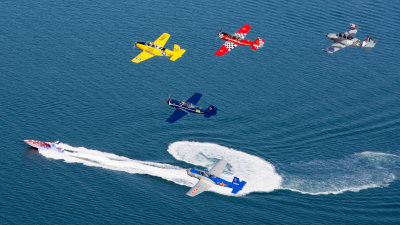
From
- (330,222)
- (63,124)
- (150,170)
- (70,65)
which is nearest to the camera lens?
(330,222)

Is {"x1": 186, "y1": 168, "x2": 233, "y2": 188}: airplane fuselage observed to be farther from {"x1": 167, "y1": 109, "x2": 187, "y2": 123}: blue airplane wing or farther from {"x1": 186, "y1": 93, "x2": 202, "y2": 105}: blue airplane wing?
{"x1": 186, "y1": 93, "x2": 202, "y2": 105}: blue airplane wing

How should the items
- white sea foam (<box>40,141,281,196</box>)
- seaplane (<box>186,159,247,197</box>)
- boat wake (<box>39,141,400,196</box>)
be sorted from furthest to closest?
white sea foam (<box>40,141,281,196</box>), boat wake (<box>39,141,400,196</box>), seaplane (<box>186,159,247,197</box>)

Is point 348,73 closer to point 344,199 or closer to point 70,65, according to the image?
point 344,199

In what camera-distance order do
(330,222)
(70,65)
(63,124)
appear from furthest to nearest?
1. (70,65)
2. (63,124)
3. (330,222)

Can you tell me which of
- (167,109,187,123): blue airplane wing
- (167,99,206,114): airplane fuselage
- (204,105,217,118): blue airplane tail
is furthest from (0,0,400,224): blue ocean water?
(204,105,217,118): blue airplane tail

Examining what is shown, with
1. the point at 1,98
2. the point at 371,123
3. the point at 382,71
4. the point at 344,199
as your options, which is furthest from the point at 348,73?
the point at 1,98

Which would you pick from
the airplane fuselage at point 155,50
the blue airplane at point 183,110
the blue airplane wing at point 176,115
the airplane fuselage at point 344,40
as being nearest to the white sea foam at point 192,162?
the blue airplane wing at point 176,115
